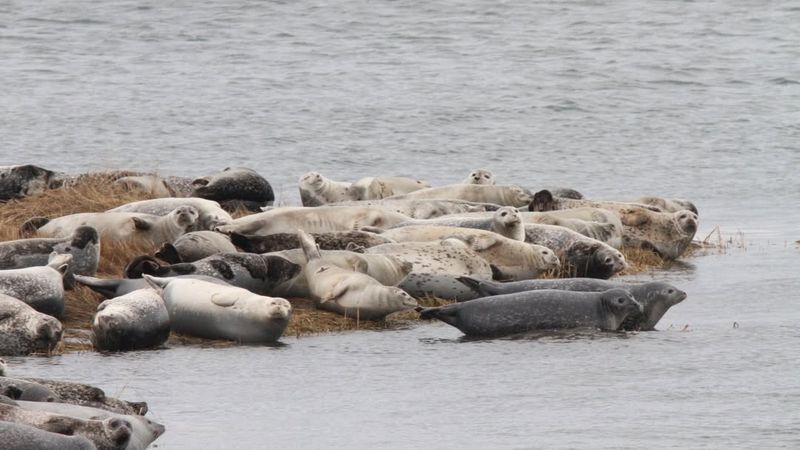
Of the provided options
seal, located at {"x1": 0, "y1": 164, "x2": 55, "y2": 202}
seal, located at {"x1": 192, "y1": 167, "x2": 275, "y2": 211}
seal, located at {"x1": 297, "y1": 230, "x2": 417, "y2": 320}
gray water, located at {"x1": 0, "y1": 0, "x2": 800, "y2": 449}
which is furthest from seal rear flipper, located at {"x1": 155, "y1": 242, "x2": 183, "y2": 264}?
seal, located at {"x1": 0, "y1": 164, "x2": 55, "y2": 202}

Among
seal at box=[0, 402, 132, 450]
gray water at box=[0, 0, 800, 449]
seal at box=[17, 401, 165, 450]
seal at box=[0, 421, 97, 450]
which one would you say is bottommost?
gray water at box=[0, 0, 800, 449]

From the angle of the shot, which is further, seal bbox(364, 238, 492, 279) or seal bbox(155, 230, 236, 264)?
seal bbox(364, 238, 492, 279)

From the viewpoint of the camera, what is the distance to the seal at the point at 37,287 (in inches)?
359

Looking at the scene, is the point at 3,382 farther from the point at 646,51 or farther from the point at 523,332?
the point at 646,51

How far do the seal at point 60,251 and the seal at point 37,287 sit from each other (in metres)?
0.58

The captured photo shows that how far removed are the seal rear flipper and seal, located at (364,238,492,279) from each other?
4.18ft

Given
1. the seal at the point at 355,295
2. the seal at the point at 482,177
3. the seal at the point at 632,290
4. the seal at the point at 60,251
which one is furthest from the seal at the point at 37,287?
the seal at the point at 482,177

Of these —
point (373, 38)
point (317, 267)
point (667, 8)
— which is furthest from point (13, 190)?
point (667, 8)

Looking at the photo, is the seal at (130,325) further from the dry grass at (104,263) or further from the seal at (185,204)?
the seal at (185,204)

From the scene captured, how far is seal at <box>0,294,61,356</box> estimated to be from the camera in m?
8.46

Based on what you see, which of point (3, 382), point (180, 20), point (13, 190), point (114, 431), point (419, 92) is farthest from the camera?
point (180, 20)

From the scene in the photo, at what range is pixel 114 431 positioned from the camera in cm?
594

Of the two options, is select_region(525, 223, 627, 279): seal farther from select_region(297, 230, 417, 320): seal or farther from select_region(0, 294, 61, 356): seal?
select_region(0, 294, 61, 356): seal

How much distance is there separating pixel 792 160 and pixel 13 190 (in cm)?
1071
